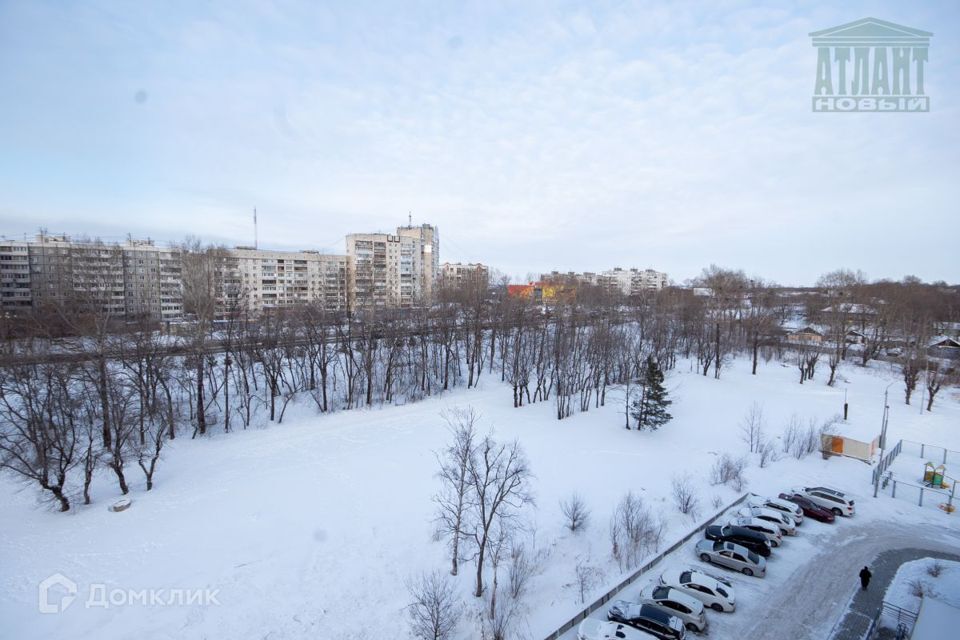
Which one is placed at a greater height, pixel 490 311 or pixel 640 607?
pixel 490 311

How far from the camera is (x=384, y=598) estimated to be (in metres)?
12.1

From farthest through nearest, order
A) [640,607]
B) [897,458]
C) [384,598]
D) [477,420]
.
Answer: [477,420], [897,458], [384,598], [640,607]

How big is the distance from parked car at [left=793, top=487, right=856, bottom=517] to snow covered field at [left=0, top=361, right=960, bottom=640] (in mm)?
598

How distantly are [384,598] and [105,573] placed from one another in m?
8.26

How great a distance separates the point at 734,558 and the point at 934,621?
5.03m

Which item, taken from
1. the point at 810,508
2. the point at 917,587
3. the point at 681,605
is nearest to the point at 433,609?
the point at 681,605

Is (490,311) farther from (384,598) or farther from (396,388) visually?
(384,598)

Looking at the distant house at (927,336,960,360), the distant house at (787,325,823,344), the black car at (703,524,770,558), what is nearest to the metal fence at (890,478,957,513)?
the black car at (703,524,770,558)

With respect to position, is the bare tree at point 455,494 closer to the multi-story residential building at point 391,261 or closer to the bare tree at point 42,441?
the bare tree at point 42,441

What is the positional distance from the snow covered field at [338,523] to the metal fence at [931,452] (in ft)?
4.66

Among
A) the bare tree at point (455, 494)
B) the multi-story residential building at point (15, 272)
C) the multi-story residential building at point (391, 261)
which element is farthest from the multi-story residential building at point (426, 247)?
the bare tree at point (455, 494)

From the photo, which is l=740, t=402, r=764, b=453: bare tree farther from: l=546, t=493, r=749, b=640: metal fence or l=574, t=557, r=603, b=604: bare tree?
l=574, t=557, r=603, b=604: bare tree

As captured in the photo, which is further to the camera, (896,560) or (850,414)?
(850,414)

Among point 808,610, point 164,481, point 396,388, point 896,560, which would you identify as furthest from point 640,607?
point 396,388
